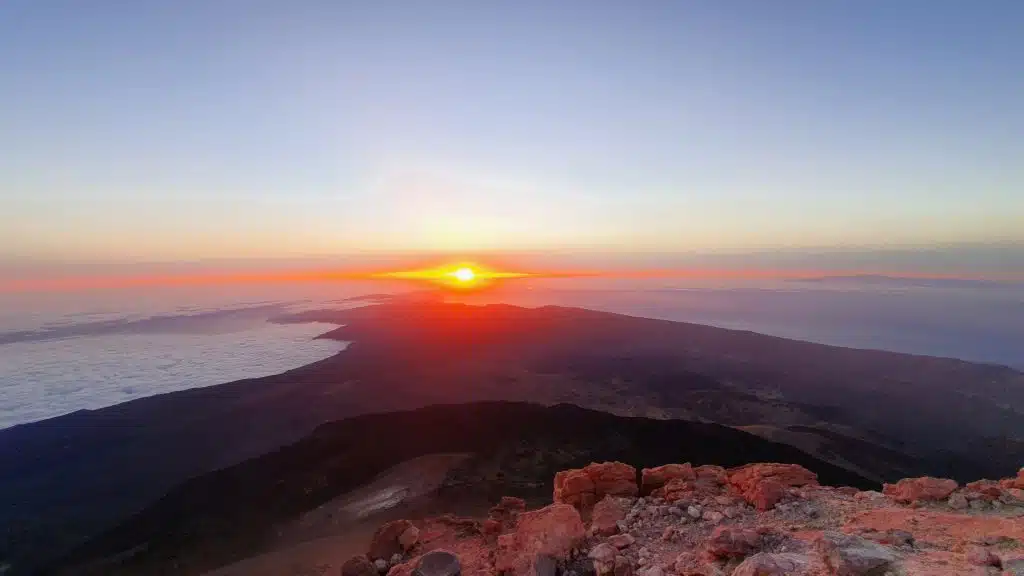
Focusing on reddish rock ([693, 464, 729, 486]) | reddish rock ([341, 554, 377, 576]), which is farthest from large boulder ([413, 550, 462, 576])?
reddish rock ([693, 464, 729, 486])

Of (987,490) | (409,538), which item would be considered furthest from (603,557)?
(987,490)

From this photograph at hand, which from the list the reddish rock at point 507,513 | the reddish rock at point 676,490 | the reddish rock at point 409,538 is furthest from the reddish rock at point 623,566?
the reddish rock at point 409,538

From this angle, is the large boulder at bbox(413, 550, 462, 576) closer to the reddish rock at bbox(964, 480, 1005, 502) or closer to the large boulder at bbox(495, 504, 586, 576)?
the large boulder at bbox(495, 504, 586, 576)

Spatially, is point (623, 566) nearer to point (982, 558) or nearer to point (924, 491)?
point (982, 558)

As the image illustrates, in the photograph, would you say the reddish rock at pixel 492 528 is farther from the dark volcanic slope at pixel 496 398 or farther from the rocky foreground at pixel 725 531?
the dark volcanic slope at pixel 496 398

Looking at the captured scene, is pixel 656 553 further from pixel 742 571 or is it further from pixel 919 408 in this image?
pixel 919 408

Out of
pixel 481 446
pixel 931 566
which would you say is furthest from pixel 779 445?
pixel 931 566
